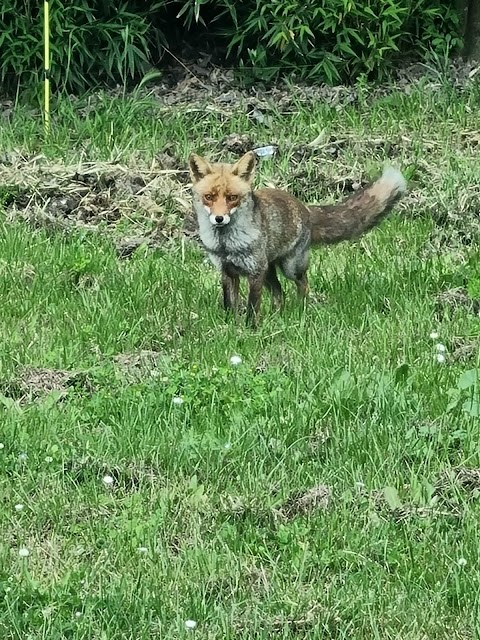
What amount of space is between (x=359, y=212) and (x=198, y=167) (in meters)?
1.37

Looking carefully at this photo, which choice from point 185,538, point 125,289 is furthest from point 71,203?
point 185,538

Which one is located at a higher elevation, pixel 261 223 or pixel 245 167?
pixel 245 167

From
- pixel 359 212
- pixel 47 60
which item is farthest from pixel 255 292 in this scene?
pixel 47 60

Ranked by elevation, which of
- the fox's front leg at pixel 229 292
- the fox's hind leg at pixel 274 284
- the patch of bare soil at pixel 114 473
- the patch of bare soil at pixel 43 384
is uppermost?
the patch of bare soil at pixel 114 473

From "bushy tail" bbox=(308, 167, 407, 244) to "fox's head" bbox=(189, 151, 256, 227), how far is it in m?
0.89

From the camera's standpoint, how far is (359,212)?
755cm

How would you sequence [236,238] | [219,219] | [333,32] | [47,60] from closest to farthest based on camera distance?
[219,219], [236,238], [47,60], [333,32]

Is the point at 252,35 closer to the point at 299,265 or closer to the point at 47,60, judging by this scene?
the point at 47,60

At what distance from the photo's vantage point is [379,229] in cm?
859

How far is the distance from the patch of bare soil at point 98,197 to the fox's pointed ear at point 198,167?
5.83ft

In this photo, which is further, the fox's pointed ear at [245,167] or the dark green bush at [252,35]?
the dark green bush at [252,35]

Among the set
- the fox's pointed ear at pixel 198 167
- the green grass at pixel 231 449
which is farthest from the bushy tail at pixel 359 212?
the fox's pointed ear at pixel 198 167

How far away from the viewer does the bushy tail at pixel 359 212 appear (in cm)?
752

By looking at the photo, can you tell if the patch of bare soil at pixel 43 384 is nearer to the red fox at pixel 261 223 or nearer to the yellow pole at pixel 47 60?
the red fox at pixel 261 223
